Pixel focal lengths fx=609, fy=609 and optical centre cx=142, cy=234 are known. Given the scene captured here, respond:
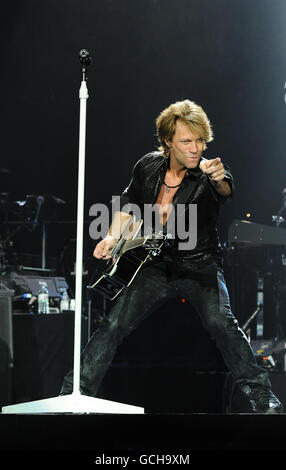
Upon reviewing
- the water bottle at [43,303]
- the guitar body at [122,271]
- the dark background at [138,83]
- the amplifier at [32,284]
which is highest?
the dark background at [138,83]

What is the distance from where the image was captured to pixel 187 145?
3.52 m

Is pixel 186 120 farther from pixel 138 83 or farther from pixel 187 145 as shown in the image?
pixel 138 83

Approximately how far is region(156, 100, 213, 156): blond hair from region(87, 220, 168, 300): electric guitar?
633 mm

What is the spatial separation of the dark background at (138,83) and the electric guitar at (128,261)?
4777 mm

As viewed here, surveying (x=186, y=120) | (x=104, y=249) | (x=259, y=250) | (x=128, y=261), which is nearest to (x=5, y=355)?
(x=104, y=249)

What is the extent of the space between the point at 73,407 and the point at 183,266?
3.43 ft

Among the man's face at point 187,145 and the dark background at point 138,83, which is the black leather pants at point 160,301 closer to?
the man's face at point 187,145

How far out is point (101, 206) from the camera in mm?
9141

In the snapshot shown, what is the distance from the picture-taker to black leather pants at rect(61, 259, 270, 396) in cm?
331

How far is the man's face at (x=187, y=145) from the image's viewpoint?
351 centimetres

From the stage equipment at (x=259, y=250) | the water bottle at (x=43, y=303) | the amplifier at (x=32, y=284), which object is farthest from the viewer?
the amplifier at (x=32, y=284)

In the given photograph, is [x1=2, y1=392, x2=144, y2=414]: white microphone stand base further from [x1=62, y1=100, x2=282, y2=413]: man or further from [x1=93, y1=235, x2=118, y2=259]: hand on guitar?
[x1=93, y1=235, x2=118, y2=259]: hand on guitar

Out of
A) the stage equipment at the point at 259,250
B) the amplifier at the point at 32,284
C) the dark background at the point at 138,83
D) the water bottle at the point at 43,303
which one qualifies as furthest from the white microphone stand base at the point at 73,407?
the dark background at the point at 138,83
